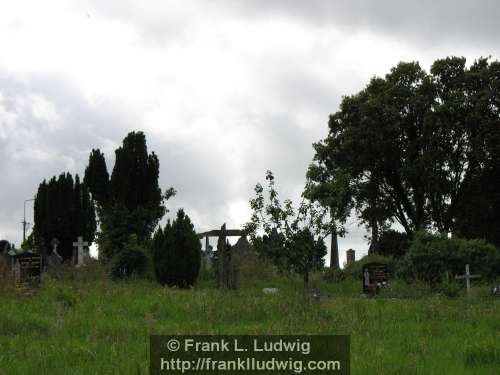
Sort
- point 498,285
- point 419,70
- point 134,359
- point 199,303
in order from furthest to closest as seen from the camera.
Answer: point 419,70, point 498,285, point 199,303, point 134,359

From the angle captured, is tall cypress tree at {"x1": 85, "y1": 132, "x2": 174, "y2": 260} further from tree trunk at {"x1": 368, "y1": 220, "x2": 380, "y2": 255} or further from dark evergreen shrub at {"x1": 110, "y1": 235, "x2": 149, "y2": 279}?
tree trunk at {"x1": 368, "y1": 220, "x2": 380, "y2": 255}

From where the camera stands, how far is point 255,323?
414 inches

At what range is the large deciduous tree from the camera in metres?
36.4

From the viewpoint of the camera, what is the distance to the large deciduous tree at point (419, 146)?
3644 centimetres

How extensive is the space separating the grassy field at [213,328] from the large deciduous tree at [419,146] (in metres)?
24.1

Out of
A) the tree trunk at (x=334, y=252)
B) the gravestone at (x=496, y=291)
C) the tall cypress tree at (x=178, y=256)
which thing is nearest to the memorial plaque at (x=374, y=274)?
the gravestone at (x=496, y=291)

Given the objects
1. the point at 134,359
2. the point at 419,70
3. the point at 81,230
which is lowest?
the point at 134,359

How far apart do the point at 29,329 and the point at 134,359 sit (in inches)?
134

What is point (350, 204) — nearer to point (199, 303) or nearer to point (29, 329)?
point (199, 303)

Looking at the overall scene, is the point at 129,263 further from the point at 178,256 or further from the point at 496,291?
the point at 496,291

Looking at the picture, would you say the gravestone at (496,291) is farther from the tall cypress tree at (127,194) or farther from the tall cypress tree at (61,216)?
the tall cypress tree at (61,216)

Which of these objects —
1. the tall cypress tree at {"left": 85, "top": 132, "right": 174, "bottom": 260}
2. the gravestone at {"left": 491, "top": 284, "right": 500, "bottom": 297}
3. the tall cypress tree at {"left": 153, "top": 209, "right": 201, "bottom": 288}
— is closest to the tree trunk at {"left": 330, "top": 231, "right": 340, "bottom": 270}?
the tall cypress tree at {"left": 85, "top": 132, "right": 174, "bottom": 260}

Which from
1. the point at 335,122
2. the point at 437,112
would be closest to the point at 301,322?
the point at 437,112

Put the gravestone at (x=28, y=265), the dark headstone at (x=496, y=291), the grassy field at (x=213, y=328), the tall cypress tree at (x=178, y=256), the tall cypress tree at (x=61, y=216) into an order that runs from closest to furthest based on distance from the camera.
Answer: the grassy field at (x=213, y=328), the dark headstone at (x=496, y=291), the gravestone at (x=28, y=265), the tall cypress tree at (x=178, y=256), the tall cypress tree at (x=61, y=216)
